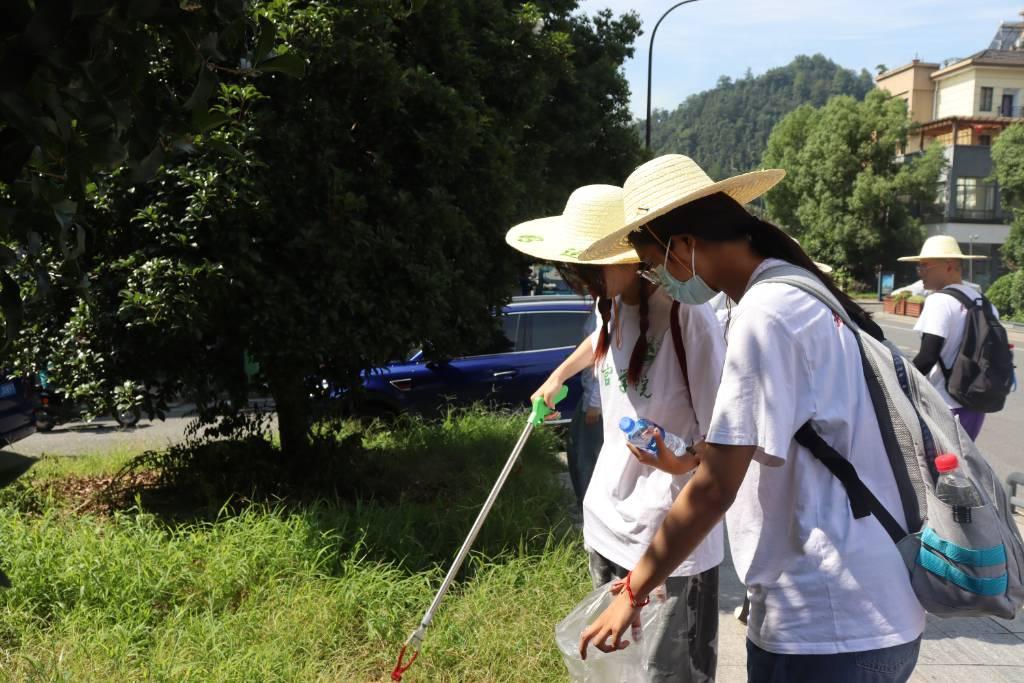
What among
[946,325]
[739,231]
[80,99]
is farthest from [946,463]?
[946,325]

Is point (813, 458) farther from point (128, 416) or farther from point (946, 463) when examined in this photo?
point (128, 416)

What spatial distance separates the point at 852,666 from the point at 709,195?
1000 mm

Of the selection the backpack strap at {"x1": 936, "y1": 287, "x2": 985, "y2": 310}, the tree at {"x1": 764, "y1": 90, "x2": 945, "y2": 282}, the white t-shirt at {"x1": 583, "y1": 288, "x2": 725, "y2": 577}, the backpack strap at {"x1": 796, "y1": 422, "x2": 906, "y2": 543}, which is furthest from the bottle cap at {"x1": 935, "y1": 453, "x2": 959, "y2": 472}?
the tree at {"x1": 764, "y1": 90, "x2": 945, "y2": 282}

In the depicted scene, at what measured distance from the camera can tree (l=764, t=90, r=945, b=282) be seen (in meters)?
44.1

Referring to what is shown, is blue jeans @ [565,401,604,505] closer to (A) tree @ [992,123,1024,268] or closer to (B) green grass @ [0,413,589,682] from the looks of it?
(B) green grass @ [0,413,589,682]

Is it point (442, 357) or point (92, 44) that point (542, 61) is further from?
point (92, 44)

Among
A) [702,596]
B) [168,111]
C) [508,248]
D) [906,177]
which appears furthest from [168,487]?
[906,177]

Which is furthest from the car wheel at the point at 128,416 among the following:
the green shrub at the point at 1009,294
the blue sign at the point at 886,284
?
the blue sign at the point at 886,284

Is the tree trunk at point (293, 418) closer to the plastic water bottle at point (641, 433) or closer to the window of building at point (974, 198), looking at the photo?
the plastic water bottle at point (641, 433)

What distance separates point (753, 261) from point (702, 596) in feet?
3.86

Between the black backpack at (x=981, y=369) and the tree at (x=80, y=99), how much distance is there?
16.0 feet

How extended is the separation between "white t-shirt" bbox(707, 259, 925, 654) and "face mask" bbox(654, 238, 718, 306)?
0.82 ft

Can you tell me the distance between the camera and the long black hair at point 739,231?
6.37ft

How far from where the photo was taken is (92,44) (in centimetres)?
139
